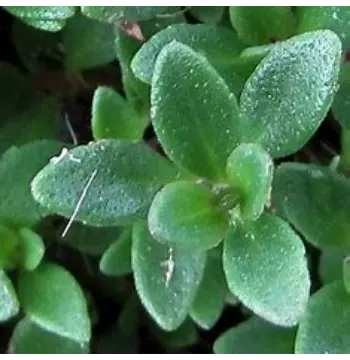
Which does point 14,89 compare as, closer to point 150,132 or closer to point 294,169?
point 150,132

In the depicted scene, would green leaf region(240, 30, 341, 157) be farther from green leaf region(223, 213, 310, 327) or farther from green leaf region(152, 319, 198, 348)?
green leaf region(152, 319, 198, 348)

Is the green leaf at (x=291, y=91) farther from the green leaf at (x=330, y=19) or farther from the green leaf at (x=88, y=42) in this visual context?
the green leaf at (x=88, y=42)

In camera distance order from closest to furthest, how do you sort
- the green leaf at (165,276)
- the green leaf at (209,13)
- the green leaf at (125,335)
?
the green leaf at (165,276)
the green leaf at (209,13)
the green leaf at (125,335)

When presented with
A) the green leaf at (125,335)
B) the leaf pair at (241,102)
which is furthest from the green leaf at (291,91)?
the green leaf at (125,335)

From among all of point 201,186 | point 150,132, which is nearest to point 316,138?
point 150,132

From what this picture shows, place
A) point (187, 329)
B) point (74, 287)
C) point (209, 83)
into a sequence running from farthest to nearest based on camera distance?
point (187, 329) < point (74, 287) < point (209, 83)

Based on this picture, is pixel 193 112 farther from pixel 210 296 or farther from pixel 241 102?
pixel 210 296
